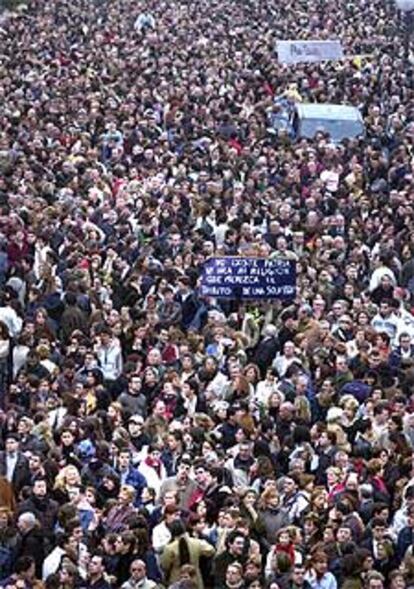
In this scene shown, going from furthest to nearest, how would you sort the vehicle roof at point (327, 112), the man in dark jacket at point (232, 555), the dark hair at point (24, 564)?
the vehicle roof at point (327, 112) < the man in dark jacket at point (232, 555) < the dark hair at point (24, 564)

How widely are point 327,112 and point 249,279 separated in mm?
12124

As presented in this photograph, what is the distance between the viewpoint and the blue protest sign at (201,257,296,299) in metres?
24.6

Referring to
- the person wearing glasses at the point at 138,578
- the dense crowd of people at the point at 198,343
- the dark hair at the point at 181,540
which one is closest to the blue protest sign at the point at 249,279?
the dense crowd of people at the point at 198,343

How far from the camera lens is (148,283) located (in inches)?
1005

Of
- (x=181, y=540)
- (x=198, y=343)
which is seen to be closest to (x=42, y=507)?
(x=181, y=540)

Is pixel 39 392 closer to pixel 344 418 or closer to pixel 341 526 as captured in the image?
pixel 344 418

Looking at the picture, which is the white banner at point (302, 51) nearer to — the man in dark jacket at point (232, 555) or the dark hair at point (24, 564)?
the man in dark jacket at point (232, 555)

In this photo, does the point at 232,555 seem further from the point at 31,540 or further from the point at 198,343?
the point at 198,343

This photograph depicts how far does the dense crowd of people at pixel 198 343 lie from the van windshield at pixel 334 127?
32 centimetres

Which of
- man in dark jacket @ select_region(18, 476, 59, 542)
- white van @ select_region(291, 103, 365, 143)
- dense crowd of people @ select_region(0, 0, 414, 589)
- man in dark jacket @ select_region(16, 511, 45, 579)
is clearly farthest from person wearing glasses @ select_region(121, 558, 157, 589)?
white van @ select_region(291, 103, 365, 143)

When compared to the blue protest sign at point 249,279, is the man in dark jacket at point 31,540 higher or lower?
lower

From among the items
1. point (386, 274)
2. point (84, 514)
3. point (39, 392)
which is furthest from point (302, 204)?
point (84, 514)

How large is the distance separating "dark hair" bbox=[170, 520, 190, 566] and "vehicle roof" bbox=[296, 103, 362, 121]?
61.2 ft

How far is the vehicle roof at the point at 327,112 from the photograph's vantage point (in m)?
36.3
